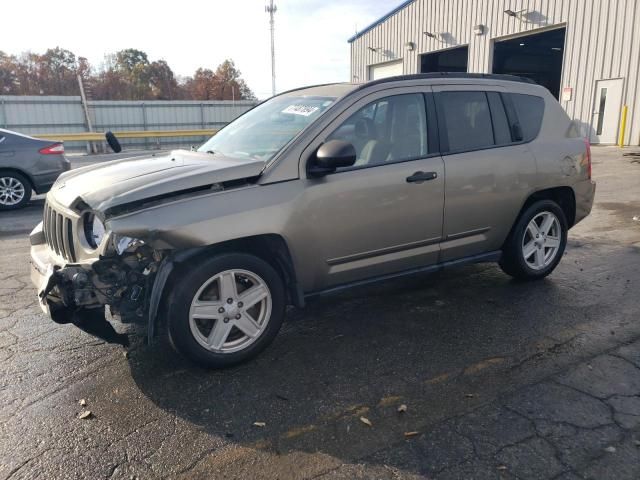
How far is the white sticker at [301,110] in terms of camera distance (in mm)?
3933

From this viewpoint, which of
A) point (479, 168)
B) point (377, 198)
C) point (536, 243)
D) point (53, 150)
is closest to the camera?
point (377, 198)

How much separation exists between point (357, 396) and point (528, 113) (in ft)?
10.7

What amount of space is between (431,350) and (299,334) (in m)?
0.98

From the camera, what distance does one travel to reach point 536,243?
502cm

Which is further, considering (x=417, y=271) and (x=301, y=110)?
(x=417, y=271)

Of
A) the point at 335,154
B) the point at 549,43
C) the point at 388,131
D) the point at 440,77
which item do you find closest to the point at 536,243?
the point at 440,77

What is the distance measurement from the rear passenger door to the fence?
22128mm

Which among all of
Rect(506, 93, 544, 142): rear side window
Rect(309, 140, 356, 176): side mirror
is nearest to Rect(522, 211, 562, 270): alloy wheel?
Rect(506, 93, 544, 142): rear side window

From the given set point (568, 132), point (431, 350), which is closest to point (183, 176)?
point (431, 350)

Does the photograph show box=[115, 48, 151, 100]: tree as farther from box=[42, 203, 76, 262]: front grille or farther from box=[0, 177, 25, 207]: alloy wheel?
box=[42, 203, 76, 262]: front grille

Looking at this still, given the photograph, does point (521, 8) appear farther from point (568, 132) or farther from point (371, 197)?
point (371, 197)

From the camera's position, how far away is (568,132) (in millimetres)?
5094

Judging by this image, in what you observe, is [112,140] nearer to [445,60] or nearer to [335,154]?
[335,154]

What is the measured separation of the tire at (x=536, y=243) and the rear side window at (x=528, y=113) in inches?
25.7
